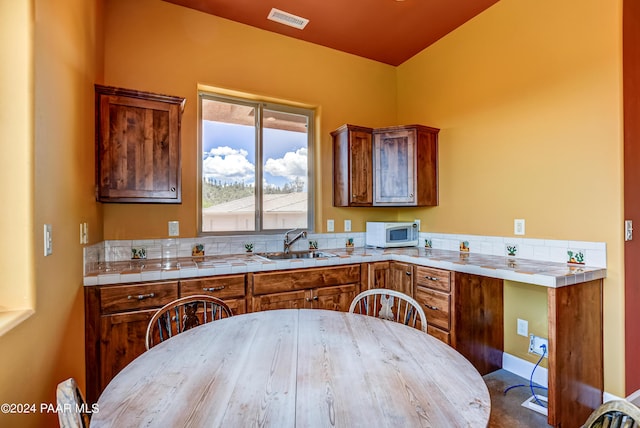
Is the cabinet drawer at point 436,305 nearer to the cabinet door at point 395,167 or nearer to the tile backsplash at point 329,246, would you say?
the tile backsplash at point 329,246

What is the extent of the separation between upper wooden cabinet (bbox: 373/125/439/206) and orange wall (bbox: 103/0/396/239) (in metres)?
0.47

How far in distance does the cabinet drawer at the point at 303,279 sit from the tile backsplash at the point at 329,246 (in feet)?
2.01

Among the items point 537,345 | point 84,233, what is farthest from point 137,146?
point 537,345

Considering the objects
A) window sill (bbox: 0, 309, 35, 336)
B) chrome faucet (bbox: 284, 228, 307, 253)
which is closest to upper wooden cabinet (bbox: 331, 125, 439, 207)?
chrome faucet (bbox: 284, 228, 307, 253)

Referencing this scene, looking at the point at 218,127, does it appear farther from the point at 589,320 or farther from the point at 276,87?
the point at 589,320

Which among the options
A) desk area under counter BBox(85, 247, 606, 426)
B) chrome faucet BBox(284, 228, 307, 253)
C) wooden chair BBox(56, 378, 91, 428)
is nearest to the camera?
wooden chair BBox(56, 378, 91, 428)

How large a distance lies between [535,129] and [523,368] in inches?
72.4

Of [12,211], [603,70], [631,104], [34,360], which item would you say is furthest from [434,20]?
[34,360]

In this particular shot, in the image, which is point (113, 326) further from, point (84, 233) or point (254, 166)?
point (254, 166)

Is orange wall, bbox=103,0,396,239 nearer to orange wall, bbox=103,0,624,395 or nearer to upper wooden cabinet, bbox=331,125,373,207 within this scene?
orange wall, bbox=103,0,624,395

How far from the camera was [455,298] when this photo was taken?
94.0 inches

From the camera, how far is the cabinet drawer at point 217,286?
2123 millimetres

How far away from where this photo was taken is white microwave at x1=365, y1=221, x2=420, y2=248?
3.17 metres

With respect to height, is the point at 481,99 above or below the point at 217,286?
above
